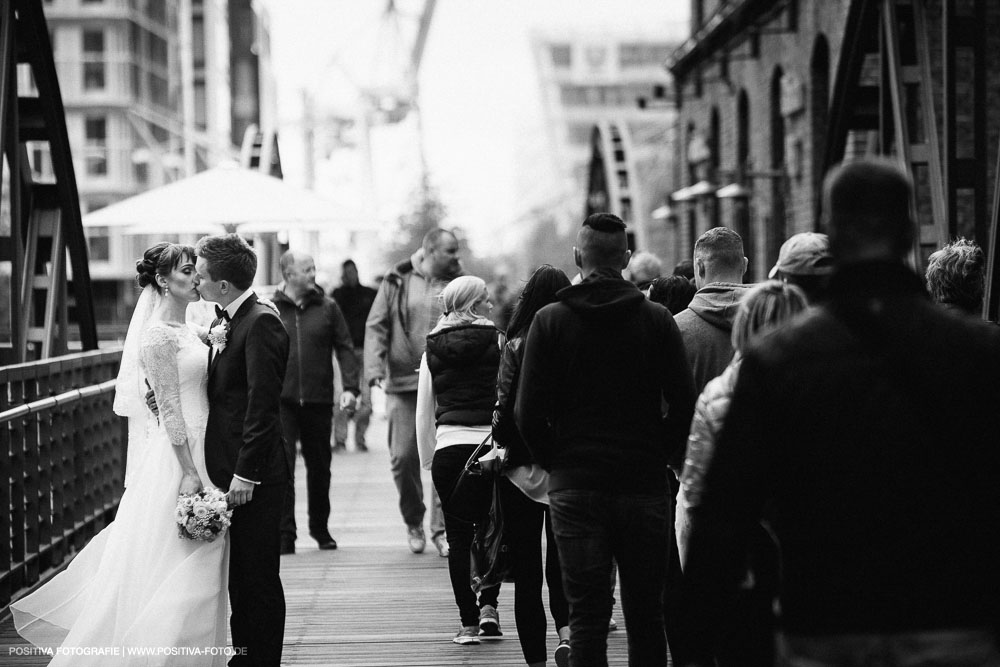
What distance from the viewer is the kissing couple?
5.76 metres

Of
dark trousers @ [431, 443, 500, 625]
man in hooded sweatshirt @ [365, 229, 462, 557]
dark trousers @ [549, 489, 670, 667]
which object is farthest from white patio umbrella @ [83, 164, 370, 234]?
dark trousers @ [549, 489, 670, 667]

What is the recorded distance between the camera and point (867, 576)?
287 cm

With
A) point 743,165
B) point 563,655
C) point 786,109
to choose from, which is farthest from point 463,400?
point 743,165

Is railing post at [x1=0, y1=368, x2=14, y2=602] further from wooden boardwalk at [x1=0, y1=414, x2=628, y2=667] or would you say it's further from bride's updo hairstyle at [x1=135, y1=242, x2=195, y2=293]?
bride's updo hairstyle at [x1=135, y1=242, x2=195, y2=293]

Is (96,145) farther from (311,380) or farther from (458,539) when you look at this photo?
(458,539)

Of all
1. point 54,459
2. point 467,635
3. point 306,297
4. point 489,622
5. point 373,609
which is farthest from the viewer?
point 306,297

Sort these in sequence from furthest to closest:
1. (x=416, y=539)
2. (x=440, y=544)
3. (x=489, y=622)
A: 1. (x=416, y=539)
2. (x=440, y=544)
3. (x=489, y=622)

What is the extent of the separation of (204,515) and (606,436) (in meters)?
1.68

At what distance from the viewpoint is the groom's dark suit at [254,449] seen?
5.73 m

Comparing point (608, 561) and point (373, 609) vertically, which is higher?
point (608, 561)

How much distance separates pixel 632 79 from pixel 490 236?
74.9 metres

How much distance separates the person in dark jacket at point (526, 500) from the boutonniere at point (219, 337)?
1.12 meters

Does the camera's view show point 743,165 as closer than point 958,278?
No

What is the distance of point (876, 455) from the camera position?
9.52ft
